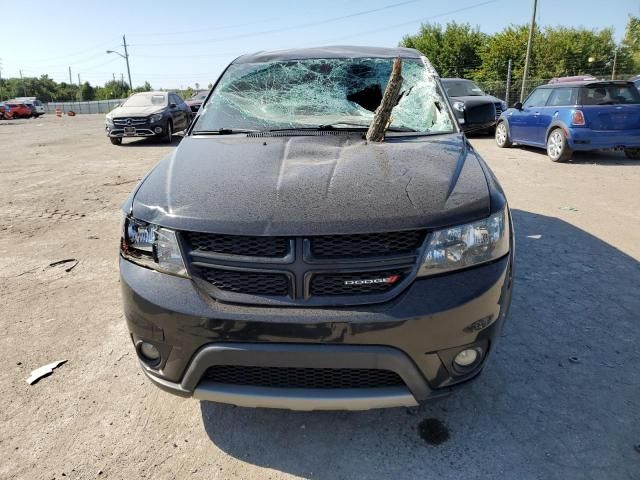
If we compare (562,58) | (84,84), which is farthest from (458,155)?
(84,84)

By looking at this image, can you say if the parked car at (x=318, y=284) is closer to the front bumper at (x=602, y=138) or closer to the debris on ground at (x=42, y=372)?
the debris on ground at (x=42, y=372)

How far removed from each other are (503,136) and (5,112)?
41739 mm

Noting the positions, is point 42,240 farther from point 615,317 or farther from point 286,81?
point 615,317

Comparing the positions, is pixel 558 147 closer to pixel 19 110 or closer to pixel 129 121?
pixel 129 121

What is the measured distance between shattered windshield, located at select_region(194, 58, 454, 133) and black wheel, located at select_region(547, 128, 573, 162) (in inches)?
Result: 275

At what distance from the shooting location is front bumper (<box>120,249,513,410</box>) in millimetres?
1798

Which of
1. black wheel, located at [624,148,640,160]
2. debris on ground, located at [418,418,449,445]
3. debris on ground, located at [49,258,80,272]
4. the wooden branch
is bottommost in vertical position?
debris on ground, located at [418,418,449,445]

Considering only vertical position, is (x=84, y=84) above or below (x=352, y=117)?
above

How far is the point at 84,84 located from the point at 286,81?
11868cm

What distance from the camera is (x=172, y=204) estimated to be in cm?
206

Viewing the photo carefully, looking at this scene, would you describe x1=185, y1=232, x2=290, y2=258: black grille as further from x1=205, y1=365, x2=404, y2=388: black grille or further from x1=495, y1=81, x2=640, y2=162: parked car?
x1=495, y1=81, x2=640, y2=162: parked car

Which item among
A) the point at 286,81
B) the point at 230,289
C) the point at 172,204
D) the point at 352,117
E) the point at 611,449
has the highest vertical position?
the point at 286,81

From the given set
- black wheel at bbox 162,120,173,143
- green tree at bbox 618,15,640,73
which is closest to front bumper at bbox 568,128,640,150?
A: black wheel at bbox 162,120,173,143

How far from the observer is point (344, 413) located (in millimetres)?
2398
